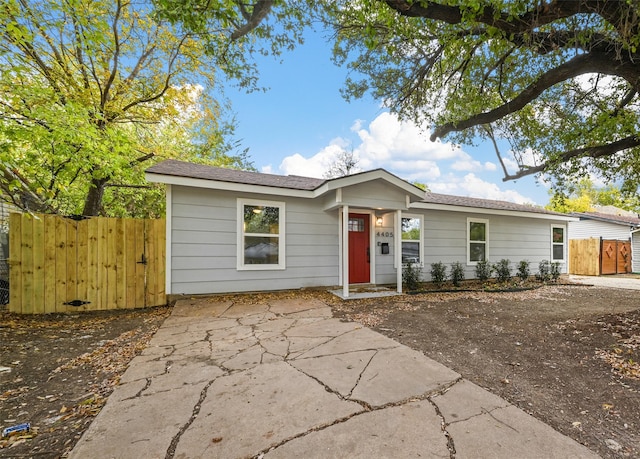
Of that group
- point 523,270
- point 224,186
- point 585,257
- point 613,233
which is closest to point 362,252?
point 224,186

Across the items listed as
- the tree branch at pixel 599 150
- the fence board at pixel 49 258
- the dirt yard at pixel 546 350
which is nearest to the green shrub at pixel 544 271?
the dirt yard at pixel 546 350

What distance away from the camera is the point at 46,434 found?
1869 millimetres

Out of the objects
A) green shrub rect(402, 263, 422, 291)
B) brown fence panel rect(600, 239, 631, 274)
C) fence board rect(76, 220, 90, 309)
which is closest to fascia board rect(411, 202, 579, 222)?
green shrub rect(402, 263, 422, 291)

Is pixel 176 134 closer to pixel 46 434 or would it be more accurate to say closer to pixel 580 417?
pixel 46 434

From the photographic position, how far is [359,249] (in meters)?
7.46

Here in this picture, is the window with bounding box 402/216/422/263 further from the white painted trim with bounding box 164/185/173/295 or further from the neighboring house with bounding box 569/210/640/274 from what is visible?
the neighboring house with bounding box 569/210/640/274

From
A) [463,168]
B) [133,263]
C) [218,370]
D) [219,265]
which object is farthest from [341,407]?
[463,168]

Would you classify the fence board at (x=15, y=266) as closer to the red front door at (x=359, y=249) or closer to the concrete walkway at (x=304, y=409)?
the concrete walkway at (x=304, y=409)

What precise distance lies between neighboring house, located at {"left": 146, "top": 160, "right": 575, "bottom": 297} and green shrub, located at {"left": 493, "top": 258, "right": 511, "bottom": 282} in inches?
59.6

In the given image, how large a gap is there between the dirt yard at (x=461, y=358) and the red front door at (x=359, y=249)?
1561 mm

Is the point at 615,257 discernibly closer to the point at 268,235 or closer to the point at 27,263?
the point at 268,235

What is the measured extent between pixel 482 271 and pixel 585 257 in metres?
9.23

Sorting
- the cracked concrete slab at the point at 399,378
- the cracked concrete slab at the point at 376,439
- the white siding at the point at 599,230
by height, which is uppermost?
the white siding at the point at 599,230

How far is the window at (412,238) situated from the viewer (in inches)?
326
